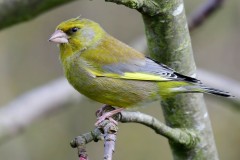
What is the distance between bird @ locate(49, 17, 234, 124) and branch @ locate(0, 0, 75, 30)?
0.62 ft

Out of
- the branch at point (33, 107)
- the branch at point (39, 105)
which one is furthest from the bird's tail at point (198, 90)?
the branch at point (33, 107)

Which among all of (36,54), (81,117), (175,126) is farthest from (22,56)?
(175,126)

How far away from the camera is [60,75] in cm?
859

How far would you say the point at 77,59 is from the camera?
3.91 meters

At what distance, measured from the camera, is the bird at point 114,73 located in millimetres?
3703

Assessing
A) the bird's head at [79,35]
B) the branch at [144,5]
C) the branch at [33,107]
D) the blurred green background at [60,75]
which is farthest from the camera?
A: the blurred green background at [60,75]

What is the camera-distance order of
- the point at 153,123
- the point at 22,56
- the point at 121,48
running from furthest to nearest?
the point at 22,56
the point at 121,48
the point at 153,123

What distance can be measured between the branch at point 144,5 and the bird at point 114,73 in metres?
0.53

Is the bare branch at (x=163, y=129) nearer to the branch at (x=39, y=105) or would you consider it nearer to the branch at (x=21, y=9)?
the branch at (x=21, y=9)

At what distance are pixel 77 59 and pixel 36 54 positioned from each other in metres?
4.74

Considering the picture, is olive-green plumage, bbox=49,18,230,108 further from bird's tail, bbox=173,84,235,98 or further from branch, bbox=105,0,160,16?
branch, bbox=105,0,160,16

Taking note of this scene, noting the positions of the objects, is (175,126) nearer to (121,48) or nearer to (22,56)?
Result: (121,48)

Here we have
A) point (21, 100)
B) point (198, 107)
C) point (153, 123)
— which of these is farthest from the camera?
point (21, 100)

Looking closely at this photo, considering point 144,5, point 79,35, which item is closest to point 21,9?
point 79,35
